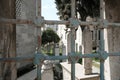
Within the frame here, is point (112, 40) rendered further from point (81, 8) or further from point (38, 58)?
point (81, 8)

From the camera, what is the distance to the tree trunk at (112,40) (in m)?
2.00

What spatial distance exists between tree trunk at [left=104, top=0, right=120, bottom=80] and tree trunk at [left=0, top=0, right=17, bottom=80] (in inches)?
41.2

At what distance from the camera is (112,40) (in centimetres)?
218

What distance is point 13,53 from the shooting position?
141 cm

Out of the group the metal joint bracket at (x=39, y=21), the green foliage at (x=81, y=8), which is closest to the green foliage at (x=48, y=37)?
the green foliage at (x=81, y=8)

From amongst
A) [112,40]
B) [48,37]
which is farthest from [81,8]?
[48,37]

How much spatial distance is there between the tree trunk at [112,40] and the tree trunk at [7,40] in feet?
3.43

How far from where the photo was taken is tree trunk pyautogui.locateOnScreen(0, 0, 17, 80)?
50.0 inches

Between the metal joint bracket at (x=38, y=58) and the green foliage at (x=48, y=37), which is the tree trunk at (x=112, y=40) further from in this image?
the green foliage at (x=48, y=37)

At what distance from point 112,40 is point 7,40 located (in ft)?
4.10

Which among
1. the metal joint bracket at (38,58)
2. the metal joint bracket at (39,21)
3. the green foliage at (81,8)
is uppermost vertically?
the green foliage at (81,8)

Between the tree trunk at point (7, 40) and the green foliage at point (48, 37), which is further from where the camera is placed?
the green foliage at point (48, 37)

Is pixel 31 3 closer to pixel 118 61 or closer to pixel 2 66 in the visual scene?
pixel 118 61

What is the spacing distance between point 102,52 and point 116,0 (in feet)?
2.49
